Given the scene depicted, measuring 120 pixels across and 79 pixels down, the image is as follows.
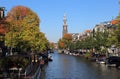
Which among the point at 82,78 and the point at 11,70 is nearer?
the point at 11,70

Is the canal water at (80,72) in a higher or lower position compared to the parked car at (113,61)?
lower

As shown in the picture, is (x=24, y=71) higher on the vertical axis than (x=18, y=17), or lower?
lower

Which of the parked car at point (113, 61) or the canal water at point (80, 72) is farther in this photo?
the parked car at point (113, 61)

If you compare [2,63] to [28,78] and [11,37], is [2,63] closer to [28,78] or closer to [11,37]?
[28,78]

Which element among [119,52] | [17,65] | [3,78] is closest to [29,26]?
[17,65]

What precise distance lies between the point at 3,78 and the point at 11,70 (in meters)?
4.83

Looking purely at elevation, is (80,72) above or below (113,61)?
below

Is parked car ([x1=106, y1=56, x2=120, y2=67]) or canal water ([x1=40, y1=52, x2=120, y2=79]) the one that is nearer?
canal water ([x1=40, y1=52, x2=120, y2=79])

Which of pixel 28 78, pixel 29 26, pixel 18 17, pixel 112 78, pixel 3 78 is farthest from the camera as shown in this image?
pixel 18 17

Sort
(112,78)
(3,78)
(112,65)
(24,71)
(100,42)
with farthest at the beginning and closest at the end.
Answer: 1. (100,42)
2. (112,65)
3. (112,78)
4. (24,71)
5. (3,78)

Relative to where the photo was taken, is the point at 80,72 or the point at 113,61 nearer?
the point at 80,72

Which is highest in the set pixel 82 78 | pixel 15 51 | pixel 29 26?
pixel 29 26

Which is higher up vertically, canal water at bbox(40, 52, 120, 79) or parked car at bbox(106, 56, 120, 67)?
parked car at bbox(106, 56, 120, 67)

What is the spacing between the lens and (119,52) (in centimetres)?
14288
